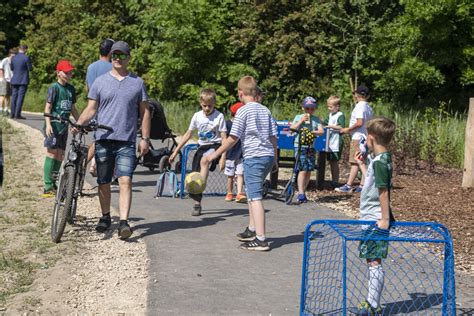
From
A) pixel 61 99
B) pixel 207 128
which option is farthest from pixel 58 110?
pixel 207 128

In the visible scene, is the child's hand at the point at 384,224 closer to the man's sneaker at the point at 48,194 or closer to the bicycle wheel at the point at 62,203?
the bicycle wheel at the point at 62,203

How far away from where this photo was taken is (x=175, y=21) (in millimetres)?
25375

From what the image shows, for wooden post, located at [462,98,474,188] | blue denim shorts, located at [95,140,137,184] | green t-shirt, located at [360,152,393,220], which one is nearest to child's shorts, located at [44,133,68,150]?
blue denim shorts, located at [95,140,137,184]

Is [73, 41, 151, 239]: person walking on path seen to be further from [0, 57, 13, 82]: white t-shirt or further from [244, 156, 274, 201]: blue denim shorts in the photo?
[0, 57, 13, 82]: white t-shirt

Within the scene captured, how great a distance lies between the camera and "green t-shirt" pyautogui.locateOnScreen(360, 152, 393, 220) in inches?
258

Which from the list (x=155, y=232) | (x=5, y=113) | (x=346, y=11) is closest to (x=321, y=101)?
(x=346, y=11)

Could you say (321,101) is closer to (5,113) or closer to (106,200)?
(5,113)

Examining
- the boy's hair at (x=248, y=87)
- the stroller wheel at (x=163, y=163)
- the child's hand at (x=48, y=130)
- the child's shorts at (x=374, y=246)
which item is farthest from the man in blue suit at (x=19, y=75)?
the child's shorts at (x=374, y=246)

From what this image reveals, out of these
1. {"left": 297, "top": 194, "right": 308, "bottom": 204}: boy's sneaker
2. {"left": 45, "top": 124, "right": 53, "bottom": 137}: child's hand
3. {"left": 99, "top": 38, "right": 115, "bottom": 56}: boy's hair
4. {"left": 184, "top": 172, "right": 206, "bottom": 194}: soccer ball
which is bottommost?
{"left": 297, "top": 194, "right": 308, "bottom": 204}: boy's sneaker

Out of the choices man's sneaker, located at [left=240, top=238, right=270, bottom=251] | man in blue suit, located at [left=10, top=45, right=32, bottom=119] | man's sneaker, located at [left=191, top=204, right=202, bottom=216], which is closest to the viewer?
man's sneaker, located at [left=240, top=238, right=270, bottom=251]

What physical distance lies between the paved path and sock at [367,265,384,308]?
0.61m

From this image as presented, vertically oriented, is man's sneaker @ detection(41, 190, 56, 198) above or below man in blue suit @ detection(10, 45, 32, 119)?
below

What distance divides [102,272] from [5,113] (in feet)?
61.3

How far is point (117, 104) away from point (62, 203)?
1152 millimetres
